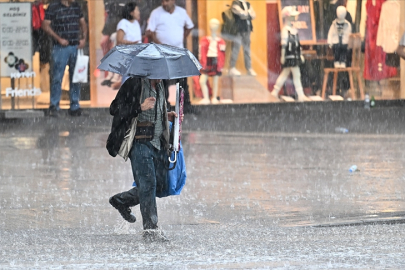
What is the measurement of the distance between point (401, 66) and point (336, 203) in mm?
10837

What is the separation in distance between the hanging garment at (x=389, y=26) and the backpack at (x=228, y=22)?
3.16 m

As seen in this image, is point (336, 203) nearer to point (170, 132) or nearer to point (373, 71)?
point (170, 132)

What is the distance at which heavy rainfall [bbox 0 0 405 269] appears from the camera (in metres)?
7.64

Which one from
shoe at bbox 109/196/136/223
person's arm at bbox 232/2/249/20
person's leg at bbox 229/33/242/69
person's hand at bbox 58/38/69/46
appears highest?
person's arm at bbox 232/2/249/20

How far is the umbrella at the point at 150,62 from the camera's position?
7.63 m

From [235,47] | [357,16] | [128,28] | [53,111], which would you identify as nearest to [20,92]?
[53,111]

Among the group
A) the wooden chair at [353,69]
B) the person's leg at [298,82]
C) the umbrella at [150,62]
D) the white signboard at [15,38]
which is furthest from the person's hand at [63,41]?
the umbrella at [150,62]

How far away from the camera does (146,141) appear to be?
308 inches

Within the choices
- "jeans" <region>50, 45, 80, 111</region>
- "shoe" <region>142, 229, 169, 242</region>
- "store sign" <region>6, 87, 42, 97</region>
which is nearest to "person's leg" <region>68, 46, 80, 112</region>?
"jeans" <region>50, 45, 80, 111</region>

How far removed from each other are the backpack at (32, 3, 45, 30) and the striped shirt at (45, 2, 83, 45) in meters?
0.52

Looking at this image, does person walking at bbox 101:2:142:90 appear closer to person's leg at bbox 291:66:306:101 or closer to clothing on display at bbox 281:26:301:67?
clothing on display at bbox 281:26:301:67

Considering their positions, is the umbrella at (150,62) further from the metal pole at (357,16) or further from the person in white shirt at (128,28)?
the metal pole at (357,16)

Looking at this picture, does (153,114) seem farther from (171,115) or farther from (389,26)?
(389,26)

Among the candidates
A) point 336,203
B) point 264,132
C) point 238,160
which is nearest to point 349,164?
point 238,160
